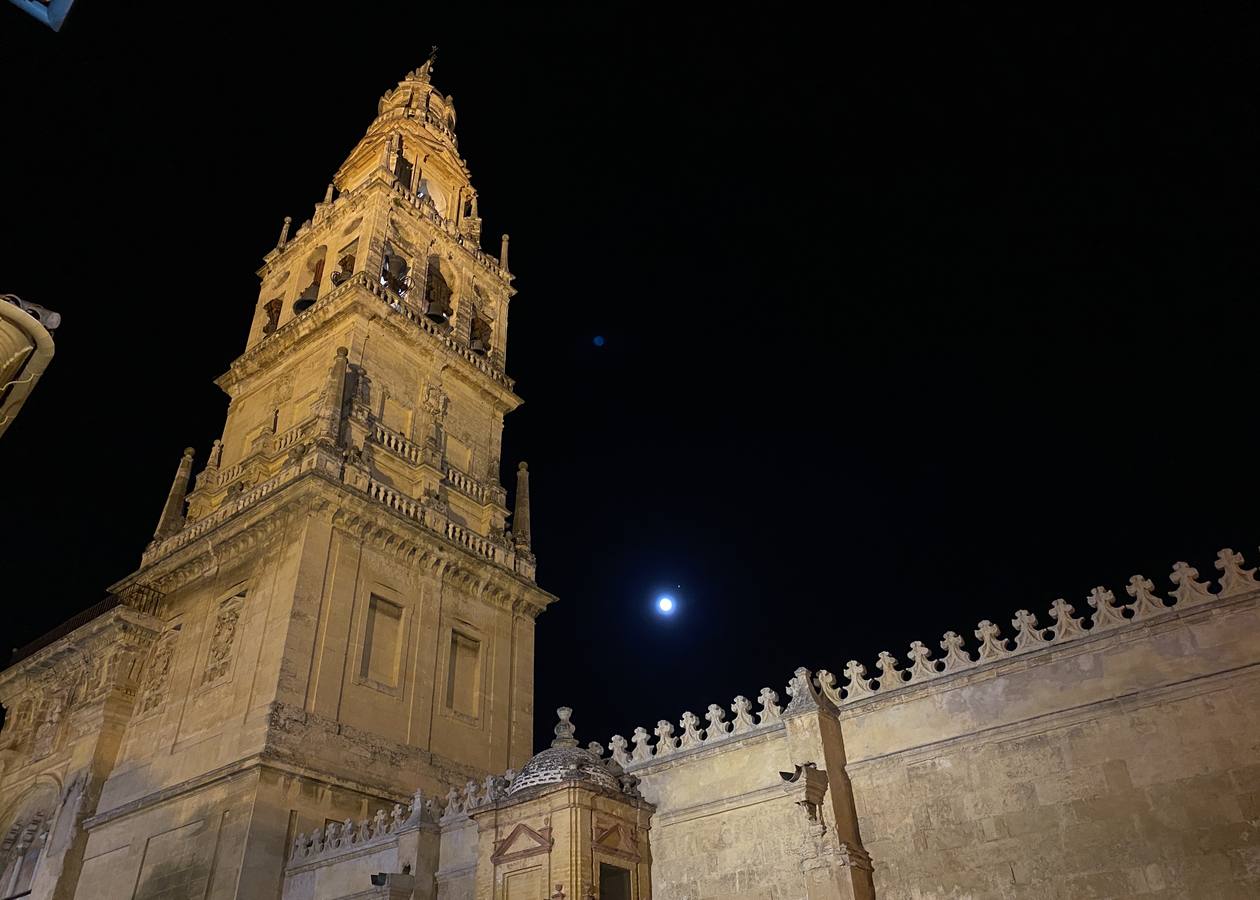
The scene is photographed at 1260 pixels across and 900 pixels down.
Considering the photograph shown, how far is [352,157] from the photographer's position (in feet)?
154

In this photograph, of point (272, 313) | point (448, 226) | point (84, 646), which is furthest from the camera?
point (448, 226)

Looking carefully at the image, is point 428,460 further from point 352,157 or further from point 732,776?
point 352,157

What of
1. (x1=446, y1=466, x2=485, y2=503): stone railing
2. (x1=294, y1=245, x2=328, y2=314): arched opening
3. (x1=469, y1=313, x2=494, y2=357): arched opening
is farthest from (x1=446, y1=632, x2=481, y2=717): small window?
(x1=294, y1=245, x2=328, y2=314): arched opening

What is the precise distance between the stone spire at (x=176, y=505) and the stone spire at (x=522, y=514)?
11385 millimetres

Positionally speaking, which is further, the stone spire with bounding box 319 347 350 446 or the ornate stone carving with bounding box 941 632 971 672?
the stone spire with bounding box 319 347 350 446

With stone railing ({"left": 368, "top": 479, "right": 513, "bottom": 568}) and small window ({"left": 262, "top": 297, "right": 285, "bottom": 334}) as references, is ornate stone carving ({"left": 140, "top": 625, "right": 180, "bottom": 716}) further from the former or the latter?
small window ({"left": 262, "top": 297, "right": 285, "bottom": 334})

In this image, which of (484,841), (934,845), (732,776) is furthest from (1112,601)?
(484,841)

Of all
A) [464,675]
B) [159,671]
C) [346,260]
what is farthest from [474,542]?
[346,260]

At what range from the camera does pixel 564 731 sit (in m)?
18.7

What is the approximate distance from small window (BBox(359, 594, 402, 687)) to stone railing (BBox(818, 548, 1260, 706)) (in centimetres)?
1394

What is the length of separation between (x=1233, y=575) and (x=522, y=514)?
2407 cm

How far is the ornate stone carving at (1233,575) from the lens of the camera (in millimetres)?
14930

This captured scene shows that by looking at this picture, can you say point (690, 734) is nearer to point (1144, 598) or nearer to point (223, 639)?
point (1144, 598)

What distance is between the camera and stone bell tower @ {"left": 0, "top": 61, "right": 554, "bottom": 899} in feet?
78.6
